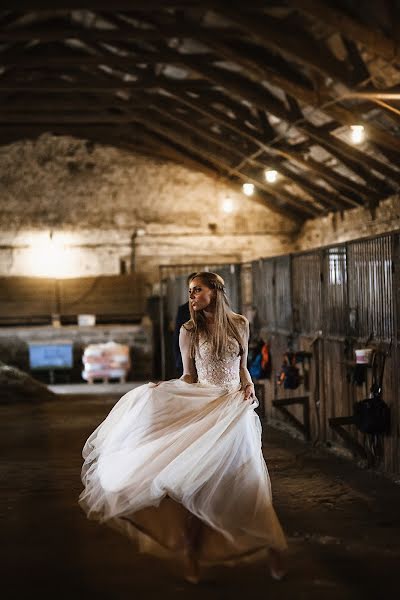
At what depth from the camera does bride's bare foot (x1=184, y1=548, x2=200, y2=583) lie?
3.71m

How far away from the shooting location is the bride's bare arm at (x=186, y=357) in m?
4.63

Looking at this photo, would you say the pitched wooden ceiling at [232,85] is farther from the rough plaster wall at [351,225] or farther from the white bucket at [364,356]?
the white bucket at [364,356]

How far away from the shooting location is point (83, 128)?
16.3 metres

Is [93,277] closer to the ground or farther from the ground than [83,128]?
closer to the ground

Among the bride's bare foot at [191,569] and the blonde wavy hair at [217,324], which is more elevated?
the blonde wavy hair at [217,324]

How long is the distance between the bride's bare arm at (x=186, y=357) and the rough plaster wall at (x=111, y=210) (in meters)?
12.6

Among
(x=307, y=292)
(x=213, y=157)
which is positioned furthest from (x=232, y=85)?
(x=307, y=292)

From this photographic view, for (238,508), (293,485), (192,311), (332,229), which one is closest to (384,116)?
(332,229)

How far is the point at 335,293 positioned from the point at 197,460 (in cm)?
344

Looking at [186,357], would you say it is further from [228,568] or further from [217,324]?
[228,568]

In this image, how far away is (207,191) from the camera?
56.5 feet

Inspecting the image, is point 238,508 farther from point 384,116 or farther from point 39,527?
point 384,116

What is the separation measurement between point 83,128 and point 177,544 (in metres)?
13.3

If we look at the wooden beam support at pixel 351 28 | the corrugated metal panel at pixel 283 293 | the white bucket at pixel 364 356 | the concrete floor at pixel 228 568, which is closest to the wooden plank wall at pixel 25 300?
the corrugated metal panel at pixel 283 293
